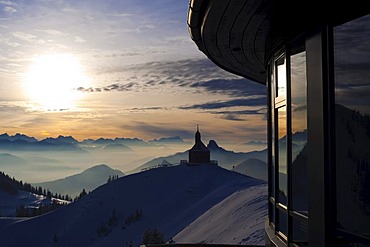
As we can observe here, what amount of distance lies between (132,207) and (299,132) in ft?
307

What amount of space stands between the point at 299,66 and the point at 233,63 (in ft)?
12.3

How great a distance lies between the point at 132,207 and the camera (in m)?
96.4

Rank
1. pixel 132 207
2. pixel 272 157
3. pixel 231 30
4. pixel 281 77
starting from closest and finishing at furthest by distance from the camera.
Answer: pixel 281 77, pixel 231 30, pixel 272 157, pixel 132 207

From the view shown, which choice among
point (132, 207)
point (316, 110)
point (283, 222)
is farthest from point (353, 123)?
point (132, 207)

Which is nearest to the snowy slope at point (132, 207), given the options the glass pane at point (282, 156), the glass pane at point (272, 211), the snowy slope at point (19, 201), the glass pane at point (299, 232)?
the glass pane at point (272, 211)

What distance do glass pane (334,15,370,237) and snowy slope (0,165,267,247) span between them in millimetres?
71175

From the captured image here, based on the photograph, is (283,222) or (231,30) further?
(231,30)

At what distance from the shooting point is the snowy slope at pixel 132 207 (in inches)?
3275

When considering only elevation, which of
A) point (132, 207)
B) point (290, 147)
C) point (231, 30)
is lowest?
point (132, 207)

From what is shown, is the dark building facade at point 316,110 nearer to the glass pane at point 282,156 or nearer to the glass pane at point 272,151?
the glass pane at point 282,156

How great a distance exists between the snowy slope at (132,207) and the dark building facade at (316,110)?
69535mm

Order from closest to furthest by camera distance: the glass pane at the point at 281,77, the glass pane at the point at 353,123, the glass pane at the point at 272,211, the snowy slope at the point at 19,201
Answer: the glass pane at the point at 353,123
the glass pane at the point at 281,77
the glass pane at the point at 272,211
the snowy slope at the point at 19,201

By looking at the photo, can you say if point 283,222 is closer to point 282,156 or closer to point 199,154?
point 282,156

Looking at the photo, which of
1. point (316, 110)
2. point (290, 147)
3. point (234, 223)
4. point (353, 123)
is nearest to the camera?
point (353, 123)
